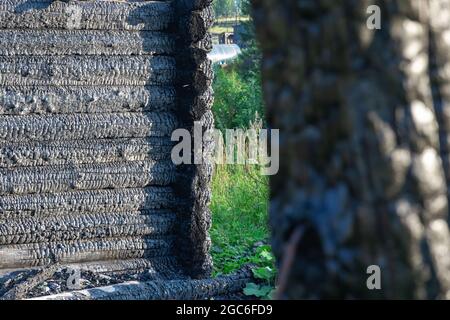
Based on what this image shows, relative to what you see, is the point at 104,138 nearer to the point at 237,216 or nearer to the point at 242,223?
the point at 242,223

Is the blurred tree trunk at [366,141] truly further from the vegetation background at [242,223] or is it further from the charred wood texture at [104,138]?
the vegetation background at [242,223]

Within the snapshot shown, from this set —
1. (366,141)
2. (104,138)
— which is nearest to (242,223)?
(104,138)

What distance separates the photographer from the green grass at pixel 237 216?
320 inches

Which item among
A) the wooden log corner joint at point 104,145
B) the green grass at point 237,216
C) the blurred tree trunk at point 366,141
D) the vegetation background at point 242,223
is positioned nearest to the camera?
the blurred tree trunk at point 366,141

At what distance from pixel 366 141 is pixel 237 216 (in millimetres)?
7744

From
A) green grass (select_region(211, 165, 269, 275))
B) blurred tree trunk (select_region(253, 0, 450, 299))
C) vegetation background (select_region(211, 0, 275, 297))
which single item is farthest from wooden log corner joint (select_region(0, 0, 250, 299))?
blurred tree trunk (select_region(253, 0, 450, 299))

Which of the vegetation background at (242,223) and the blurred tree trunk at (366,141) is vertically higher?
the blurred tree trunk at (366,141)

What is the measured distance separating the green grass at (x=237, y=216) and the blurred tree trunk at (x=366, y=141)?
5.49 m

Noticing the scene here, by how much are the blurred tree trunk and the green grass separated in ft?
18.0

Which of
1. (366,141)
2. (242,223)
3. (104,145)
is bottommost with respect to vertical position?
(242,223)

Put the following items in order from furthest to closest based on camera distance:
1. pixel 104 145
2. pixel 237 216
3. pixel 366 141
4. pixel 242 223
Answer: pixel 237 216
pixel 242 223
pixel 104 145
pixel 366 141

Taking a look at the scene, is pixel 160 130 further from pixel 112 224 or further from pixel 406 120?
pixel 406 120

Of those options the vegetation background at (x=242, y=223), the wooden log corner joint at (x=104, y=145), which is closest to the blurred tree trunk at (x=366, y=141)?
the wooden log corner joint at (x=104, y=145)

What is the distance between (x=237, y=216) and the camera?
9711mm
